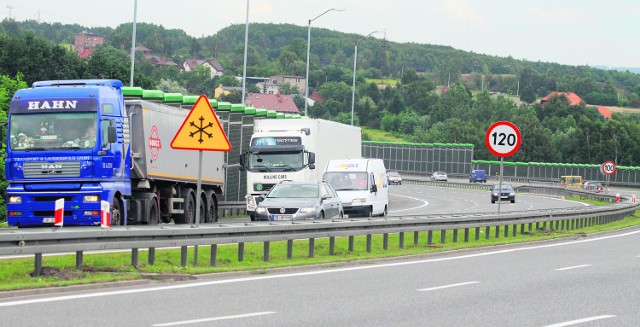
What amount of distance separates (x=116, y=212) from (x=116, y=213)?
0.02 m

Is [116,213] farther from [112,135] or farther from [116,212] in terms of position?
[112,135]

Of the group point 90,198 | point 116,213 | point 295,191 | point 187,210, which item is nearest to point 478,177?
point 187,210

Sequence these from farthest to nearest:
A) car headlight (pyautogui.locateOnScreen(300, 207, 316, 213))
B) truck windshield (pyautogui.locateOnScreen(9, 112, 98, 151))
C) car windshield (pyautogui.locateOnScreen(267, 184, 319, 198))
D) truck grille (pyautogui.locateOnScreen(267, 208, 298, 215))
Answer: car windshield (pyautogui.locateOnScreen(267, 184, 319, 198)), truck grille (pyautogui.locateOnScreen(267, 208, 298, 215)), car headlight (pyautogui.locateOnScreen(300, 207, 316, 213)), truck windshield (pyautogui.locateOnScreen(9, 112, 98, 151))

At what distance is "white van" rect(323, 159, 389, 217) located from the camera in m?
39.2

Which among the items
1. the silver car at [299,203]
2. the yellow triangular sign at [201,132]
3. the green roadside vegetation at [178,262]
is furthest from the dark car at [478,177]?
the yellow triangular sign at [201,132]

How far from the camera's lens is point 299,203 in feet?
101

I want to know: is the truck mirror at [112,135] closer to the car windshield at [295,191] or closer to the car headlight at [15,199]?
the car headlight at [15,199]

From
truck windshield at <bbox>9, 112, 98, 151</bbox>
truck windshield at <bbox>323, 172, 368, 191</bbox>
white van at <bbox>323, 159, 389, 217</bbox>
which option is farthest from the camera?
truck windshield at <bbox>323, 172, 368, 191</bbox>

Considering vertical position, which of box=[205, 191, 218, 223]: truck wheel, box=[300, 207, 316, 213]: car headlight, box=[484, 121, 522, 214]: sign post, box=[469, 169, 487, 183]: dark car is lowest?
box=[469, 169, 487, 183]: dark car

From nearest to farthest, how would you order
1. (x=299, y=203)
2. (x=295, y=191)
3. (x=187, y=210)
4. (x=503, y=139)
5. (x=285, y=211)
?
(x=503, y=139)
(x=285, y=211)
(x=299, y=203)
(x=295, y=191)
(x=187, y=210)

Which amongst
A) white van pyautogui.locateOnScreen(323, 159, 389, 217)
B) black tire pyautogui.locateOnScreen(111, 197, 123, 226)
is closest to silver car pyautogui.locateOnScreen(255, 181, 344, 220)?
black tire pyautogui.locateOnScreen(111, 197, 123, 226)

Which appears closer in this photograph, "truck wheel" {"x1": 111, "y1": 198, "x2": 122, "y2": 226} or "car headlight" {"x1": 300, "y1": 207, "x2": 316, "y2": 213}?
"truck wheel" {"x1": 111, "y1": 198, "x2": 122, "y2": 226}

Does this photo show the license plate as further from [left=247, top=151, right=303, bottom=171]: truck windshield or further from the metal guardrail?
[left=247, top=151, right=303, bottom=171]: truck windshield

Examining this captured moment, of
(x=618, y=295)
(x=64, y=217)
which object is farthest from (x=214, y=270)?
(x=64, y=217)
